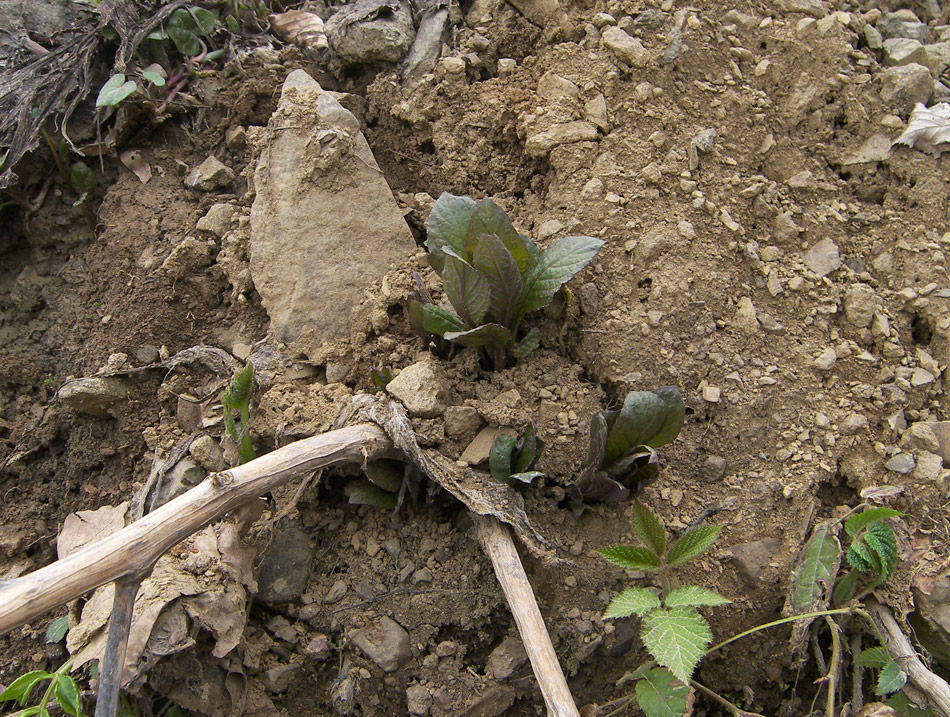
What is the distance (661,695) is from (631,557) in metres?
0.32

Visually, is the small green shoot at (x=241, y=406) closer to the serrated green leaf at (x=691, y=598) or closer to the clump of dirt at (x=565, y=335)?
the clump of dirt at (x=565, y=335)

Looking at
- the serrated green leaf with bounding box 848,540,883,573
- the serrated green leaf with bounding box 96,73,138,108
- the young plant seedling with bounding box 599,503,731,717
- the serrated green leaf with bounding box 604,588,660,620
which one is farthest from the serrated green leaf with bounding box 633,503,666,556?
the serrated green leaf with bounding box 96,73,138,108

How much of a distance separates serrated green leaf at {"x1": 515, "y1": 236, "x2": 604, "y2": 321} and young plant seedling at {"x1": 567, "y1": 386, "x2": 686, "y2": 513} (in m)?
0.38

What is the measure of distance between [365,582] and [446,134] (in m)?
1.60

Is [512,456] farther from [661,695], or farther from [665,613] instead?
[661,695]

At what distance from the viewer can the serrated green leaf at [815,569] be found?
1.87m

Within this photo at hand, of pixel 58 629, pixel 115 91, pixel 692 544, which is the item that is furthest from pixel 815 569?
pixel 115 91

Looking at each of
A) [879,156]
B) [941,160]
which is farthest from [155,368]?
[941,160]

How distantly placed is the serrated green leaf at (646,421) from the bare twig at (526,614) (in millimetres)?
376

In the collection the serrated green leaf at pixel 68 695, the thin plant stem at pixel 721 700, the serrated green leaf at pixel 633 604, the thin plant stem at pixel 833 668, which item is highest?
the serrated green leaf at pixel 633 604

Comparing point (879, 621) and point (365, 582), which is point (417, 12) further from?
point (879, 621)

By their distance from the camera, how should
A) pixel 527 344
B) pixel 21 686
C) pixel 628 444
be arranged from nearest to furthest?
pixel 21 686 < pixel 628 444 < pixel 527 344

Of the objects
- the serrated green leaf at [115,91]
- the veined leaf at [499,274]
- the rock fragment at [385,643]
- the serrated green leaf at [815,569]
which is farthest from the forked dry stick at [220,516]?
the serrated green leaf at [115,91]

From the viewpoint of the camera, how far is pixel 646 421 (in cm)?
188
